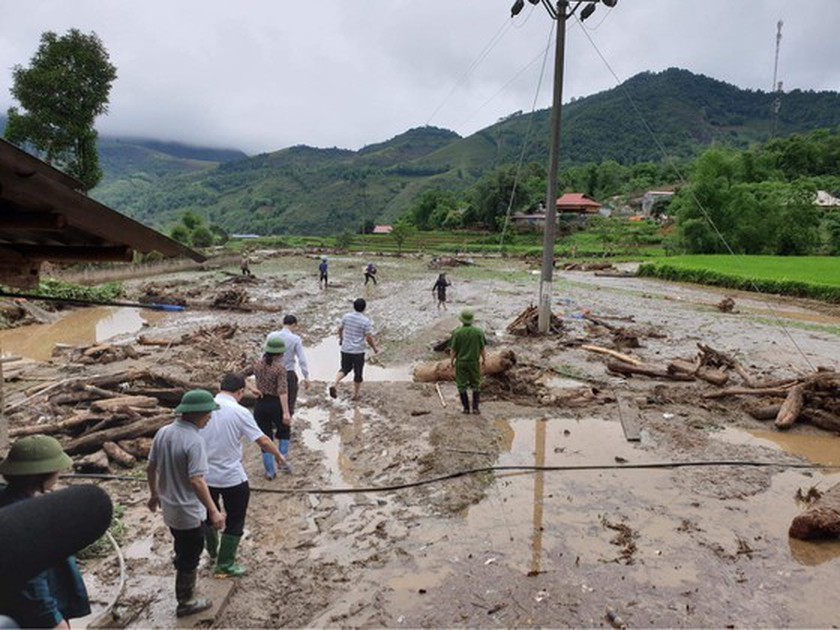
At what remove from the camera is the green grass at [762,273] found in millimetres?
27859

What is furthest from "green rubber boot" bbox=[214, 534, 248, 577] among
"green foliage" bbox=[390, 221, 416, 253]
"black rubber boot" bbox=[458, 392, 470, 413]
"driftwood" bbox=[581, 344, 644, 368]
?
"green foliage" bbox=[390, 221, 416, 253]

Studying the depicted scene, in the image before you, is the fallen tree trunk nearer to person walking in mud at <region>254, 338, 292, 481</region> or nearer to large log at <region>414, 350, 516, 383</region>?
large log at <region>414, 350, 516, 383</region>

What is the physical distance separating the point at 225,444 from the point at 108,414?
4.88 metres

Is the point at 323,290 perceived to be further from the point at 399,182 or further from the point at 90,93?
the point at 399,182

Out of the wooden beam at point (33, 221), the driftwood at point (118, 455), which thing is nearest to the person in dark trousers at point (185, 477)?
the wooden beam at point (33, 221)

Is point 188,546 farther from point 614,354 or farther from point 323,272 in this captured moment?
point 323,272

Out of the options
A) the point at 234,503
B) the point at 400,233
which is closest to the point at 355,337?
the point at 234,503

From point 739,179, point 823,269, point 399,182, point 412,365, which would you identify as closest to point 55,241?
point 412,365

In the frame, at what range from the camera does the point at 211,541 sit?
470 cm

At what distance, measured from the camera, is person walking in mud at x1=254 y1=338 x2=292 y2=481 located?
6.31 metres

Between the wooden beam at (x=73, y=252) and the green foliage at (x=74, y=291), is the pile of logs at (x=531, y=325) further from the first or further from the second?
the green foliage at (x=74, y=291)

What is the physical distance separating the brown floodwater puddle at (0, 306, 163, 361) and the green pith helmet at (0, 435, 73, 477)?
13.8 metres

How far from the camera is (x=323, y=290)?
102 ft

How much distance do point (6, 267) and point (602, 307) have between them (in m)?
23.7
